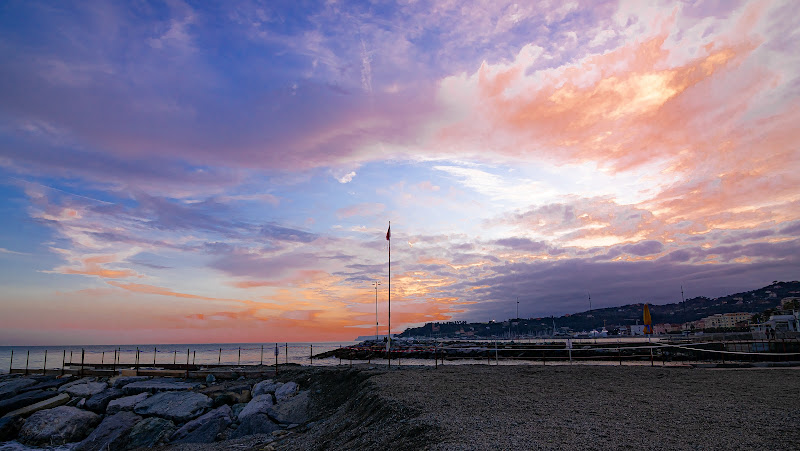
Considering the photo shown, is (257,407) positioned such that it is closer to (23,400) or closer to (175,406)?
(175,406)

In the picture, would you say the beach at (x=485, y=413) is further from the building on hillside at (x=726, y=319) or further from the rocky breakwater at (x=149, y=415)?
the building on hillside at (x=726, y=319)

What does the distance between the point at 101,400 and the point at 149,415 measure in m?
5.23

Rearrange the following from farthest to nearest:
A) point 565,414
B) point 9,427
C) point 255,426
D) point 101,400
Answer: point 101,400
point 9,427
point 255,426
point 565,414

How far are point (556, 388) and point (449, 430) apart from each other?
7.60 m

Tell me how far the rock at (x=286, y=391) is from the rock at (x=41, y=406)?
38.9 feet

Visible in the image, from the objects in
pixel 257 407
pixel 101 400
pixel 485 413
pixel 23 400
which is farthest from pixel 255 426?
pixel 23 400

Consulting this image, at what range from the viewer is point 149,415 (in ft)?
71.1

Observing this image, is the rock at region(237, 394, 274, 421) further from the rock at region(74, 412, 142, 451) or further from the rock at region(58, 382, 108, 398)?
the rock at region(58, 382, 108, 398)

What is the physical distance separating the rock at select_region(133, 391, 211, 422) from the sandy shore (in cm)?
799

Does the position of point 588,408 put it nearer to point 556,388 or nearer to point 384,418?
point 556,388

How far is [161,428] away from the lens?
20.1 meters

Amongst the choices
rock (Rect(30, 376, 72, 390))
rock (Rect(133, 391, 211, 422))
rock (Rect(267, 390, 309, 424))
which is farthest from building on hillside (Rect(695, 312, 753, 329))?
A: rock (Rect(30, 376, 72, 390))

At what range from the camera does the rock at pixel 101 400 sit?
80.3 feet

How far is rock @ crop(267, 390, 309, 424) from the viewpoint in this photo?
19000mm
